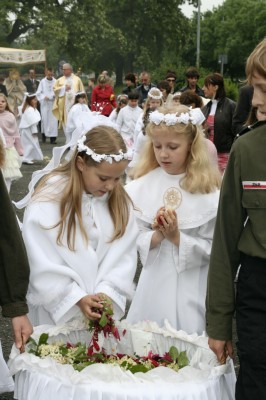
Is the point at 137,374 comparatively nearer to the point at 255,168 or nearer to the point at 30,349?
the point at 30,349

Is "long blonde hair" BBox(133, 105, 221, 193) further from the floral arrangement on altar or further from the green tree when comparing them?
the green tree

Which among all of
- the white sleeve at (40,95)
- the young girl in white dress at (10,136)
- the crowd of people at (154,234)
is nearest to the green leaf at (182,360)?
the crowd of people at (154,234)

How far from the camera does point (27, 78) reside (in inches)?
1056

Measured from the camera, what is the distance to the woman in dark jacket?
8680mm

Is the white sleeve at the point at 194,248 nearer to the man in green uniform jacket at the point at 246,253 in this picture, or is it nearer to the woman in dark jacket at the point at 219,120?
the man in green uniform jacket at the point at 246,253

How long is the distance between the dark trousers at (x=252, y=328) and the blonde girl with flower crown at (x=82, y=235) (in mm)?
857

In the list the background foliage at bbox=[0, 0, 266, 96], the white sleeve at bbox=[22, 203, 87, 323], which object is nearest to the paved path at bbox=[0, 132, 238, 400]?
the white sleeve at bbox=[22, 203, 87, 323]

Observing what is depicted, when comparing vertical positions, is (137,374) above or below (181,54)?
above

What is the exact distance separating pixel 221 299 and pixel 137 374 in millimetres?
412

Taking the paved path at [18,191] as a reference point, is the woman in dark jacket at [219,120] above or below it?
above

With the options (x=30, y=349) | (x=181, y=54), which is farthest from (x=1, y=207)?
(x=181, y=54)

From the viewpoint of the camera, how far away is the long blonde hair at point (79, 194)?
3682 mm

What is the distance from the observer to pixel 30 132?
17609 millimetres

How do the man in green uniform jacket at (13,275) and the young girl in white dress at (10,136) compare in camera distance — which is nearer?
the man in green uniform jacket at (13,275)
